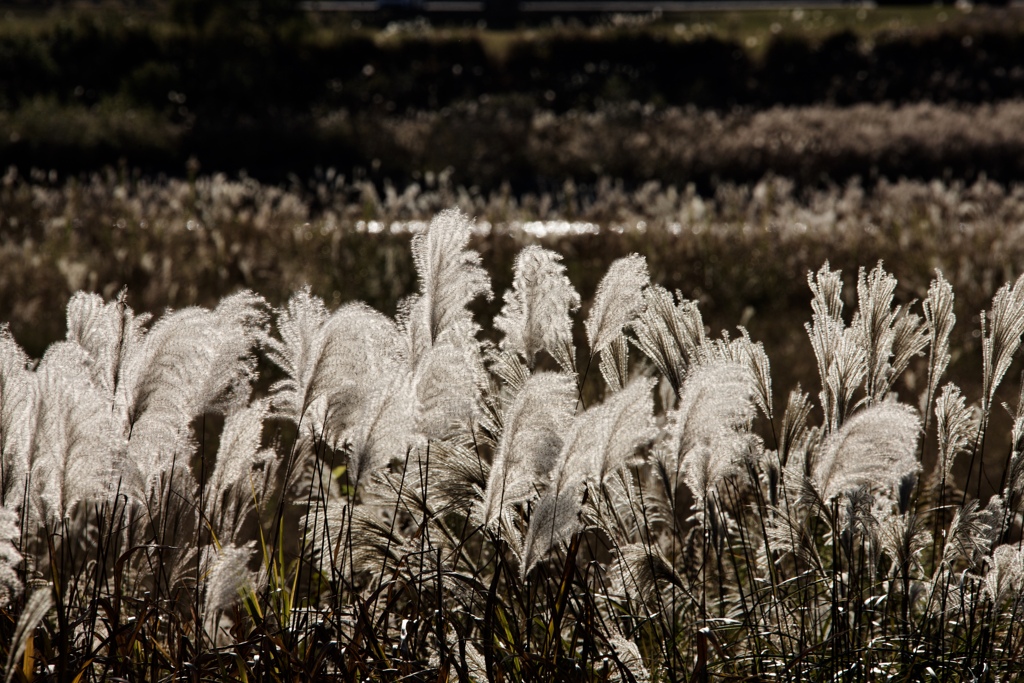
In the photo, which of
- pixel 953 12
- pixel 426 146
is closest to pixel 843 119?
pixel 426 146

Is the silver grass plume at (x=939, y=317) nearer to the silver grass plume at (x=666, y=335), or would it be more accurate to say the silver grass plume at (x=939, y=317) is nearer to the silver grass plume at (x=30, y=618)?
the silver grass plume at (x=666, y=335)

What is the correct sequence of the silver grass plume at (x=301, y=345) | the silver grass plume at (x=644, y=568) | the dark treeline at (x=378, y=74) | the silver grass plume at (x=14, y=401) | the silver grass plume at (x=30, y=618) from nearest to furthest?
the silver grass plume at (x=30, y=618) < the silver grass plume at (x=14, y=401) < the silver grass plume at (x=301, y=345) < the silver grass plume at (x=644, y=568) < the dark treeline at (x=378, y=74)

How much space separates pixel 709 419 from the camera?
184cm

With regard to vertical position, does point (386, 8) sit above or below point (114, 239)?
above

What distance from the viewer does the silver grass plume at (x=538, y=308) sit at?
211 centimetres

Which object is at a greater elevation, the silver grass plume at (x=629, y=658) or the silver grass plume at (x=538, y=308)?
Result: the silver grass plume at (x=538, y=308)

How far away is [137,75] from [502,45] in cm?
689

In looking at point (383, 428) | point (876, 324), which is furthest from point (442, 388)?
point (876, 324)

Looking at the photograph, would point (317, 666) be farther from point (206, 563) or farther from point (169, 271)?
point (169, 271)

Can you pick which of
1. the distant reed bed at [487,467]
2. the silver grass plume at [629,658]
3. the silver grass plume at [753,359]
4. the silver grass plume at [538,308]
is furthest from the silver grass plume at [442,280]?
the silver grass plume at [629,658]

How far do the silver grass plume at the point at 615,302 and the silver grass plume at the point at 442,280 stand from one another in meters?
0.25

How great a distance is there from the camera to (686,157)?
1323cm

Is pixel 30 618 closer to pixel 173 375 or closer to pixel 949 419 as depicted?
pixel 173 375

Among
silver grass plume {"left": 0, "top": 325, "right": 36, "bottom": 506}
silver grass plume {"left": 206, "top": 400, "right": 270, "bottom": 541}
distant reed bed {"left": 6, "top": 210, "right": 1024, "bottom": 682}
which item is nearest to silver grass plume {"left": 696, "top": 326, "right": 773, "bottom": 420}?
distant reed bed {"left": 6, "top": 210, "right": 1024, "bottom": 682}
